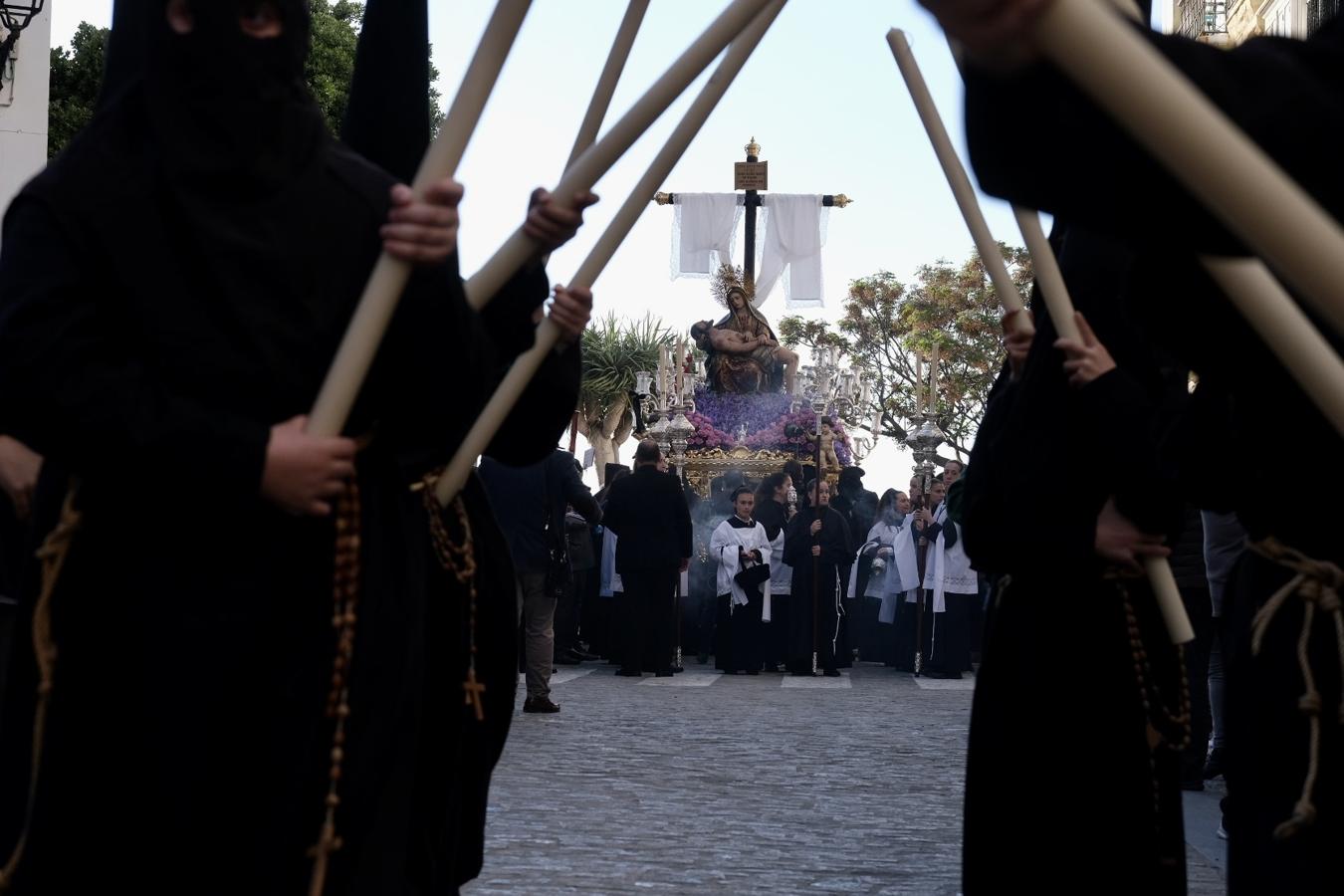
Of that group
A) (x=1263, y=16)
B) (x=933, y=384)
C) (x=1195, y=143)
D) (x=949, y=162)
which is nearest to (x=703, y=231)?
(x=933, y=384)

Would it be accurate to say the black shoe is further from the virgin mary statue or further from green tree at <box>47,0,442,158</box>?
the virgin mary statue

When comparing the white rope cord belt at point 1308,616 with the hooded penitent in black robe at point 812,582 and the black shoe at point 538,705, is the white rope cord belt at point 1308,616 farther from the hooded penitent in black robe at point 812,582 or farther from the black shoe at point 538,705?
the hooded penitent in black robe at point 812,582

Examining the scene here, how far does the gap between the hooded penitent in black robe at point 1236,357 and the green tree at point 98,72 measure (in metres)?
26.6

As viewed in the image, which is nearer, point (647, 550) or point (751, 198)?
point (647, 550)

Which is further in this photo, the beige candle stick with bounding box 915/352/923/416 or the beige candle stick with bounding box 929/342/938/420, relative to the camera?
the beige candle stick with bounding box 915/352/923/416

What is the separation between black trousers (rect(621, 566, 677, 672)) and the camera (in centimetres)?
1772

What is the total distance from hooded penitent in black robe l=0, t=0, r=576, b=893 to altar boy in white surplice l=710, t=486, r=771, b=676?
1573cm

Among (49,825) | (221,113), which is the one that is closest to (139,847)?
(49,825)

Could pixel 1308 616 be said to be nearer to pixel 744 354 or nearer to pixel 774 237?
pixel 744 354

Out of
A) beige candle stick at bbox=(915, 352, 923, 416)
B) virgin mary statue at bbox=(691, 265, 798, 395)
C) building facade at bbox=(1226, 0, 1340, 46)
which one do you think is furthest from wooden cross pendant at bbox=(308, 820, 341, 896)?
building facade at bbox=(1226, 0, 1340, 46)

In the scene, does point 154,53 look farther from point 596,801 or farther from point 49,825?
point 596,801

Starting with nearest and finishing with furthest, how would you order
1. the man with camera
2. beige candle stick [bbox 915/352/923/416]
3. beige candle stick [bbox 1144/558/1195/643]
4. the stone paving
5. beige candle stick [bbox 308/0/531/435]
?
beige candle stick [bbox 308/0/531/435]
beige candle stick [bbox 1144/558/1195/643]
the stone paving
the man with camera
beige candle stick [bbox 915/352/923/416]

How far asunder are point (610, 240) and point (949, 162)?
33.7 inches

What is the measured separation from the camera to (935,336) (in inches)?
1996
